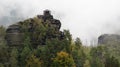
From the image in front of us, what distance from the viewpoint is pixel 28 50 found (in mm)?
143875

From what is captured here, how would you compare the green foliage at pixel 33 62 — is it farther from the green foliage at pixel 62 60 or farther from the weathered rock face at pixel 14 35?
the weathered rock face at pixel 14 35

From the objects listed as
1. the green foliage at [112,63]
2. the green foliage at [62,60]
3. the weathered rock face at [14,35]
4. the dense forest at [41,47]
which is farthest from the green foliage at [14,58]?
the green foliage at [112,63]

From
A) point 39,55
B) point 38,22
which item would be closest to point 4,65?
point 39,55

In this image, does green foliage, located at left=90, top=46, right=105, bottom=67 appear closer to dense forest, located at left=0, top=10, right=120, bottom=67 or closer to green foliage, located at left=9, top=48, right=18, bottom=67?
dense forest, located at left=0, top=10, right=120, bottom=67

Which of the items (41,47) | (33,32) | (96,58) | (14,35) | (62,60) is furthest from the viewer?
(96,58)

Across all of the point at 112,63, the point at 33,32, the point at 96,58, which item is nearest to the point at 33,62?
the point at 33,32

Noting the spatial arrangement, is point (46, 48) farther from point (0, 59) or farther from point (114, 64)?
point (114, 64)

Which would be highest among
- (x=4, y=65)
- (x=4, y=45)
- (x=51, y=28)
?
(x=51, y=28)

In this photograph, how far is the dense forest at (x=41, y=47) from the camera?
463ft

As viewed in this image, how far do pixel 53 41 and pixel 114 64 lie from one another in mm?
32157

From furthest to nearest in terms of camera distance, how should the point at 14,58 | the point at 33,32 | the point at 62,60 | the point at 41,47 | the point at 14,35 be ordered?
the point at 14,35, the point at 33,32, the point at 41,47, the point at 14,58, the point at 62,60

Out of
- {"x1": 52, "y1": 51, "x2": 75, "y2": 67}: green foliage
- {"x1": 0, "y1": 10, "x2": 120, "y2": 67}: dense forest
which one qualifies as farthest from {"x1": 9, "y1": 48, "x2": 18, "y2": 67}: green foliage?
{"x1": 52, "y1": 51, "x2": 75, "y2": 67}: green foliage

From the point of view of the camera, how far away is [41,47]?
149375 mm

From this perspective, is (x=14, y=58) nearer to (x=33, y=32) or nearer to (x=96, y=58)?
(x=33, y=32)
